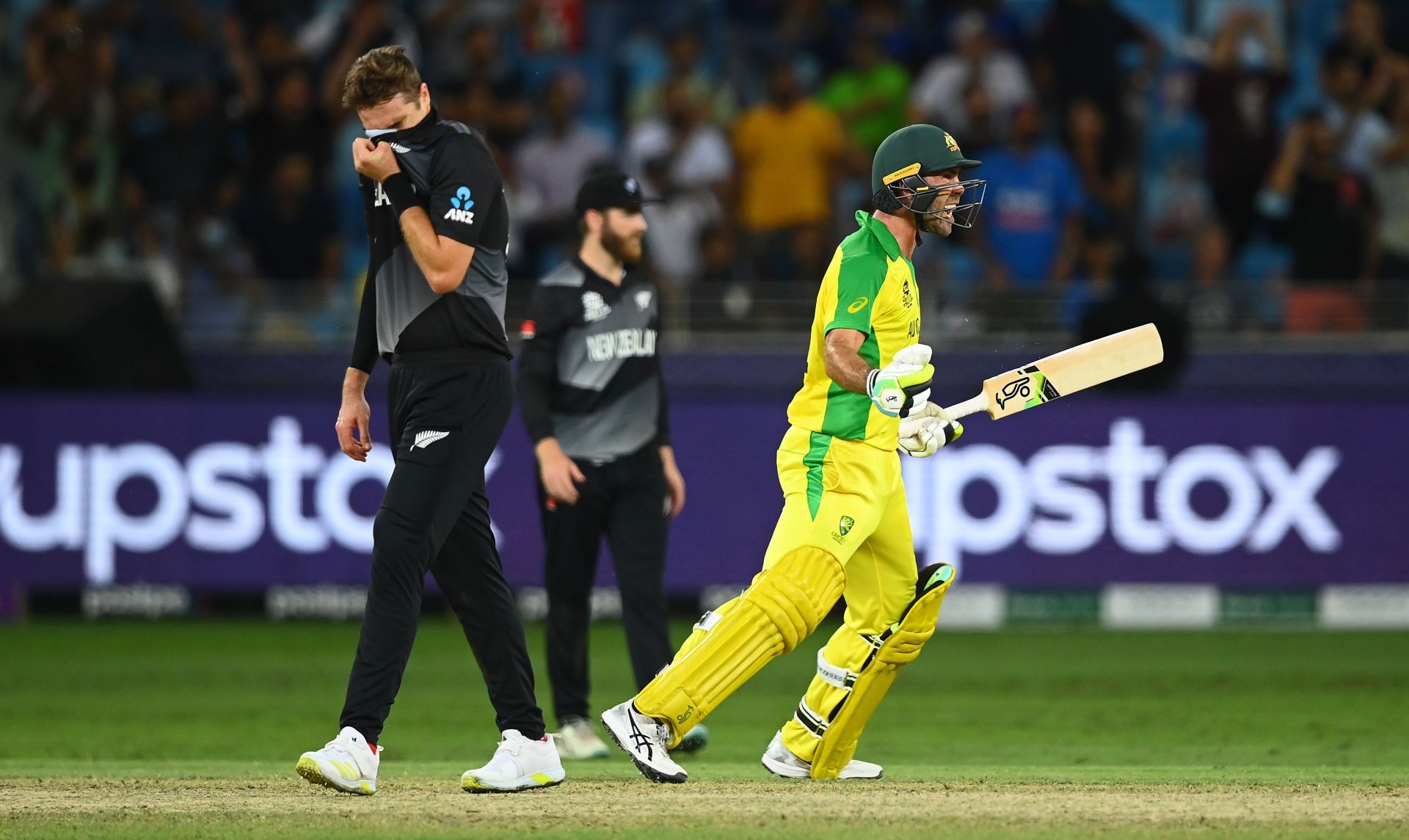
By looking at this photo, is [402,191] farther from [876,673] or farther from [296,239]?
[296,239]

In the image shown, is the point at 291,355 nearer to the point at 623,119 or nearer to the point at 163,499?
the point at 163,499

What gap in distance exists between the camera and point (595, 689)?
33.3 ft

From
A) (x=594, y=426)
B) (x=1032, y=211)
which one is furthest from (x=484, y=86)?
(x=594, y=426)

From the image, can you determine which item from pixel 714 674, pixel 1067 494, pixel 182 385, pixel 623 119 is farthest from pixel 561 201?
pixel 714 674

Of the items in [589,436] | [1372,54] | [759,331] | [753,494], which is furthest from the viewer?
[1372,54]

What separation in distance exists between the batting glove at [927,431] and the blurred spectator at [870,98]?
8394mm

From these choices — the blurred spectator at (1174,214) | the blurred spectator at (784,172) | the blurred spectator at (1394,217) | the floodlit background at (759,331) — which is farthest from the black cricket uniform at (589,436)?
the blurred spectator at (1174,214)

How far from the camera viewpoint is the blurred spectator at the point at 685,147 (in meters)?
14.0

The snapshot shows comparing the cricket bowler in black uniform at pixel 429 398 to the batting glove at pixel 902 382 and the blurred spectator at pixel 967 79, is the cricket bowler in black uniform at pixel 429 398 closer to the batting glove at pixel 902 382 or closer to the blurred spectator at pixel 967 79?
the batting glove at pixel 902 382

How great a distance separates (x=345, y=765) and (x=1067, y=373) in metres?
2.54

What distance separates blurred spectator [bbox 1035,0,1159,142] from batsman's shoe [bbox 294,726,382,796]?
32.7 ft

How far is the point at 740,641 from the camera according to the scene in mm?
5910

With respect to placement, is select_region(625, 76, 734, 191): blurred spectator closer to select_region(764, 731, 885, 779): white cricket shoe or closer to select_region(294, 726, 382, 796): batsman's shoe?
select_region(764, 731, 885, 779): white cricket shoe

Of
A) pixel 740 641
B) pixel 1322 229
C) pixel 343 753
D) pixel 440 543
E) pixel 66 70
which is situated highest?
pixel 66 70
